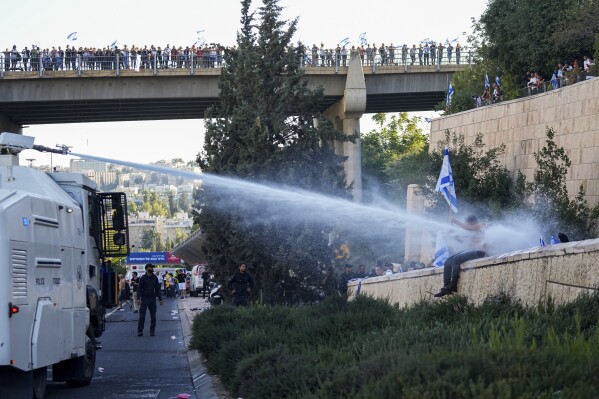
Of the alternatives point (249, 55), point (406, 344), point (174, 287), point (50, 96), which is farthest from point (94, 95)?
point (406, 344)

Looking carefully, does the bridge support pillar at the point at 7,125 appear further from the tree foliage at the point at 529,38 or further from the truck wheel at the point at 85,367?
the truck wheel at the point at 85,367

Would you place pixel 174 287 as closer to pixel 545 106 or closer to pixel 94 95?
pixel 94 95

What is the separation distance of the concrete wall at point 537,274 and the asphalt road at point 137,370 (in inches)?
157

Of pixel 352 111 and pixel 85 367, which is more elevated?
pixel 352 111

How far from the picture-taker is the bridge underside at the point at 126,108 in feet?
181

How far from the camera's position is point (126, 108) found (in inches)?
2272

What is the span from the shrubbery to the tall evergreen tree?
9524 mm

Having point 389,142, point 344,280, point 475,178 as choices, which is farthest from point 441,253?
point 389,142

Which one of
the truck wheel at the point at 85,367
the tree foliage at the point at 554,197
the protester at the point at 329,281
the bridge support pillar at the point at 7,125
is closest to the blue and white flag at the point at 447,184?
the tree foliage at the point at 554,197

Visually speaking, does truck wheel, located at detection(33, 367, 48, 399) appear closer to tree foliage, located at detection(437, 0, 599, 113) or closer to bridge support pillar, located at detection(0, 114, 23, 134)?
tree foliage, located at detection(437, 0, 599, 113)

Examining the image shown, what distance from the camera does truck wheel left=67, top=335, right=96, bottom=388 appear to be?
14656 mm

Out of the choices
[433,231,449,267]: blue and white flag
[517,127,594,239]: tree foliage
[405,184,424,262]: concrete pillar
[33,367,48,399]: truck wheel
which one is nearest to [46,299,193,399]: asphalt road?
[33,367,48,399]: truck wheel

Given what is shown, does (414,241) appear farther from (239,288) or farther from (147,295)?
(239,288)

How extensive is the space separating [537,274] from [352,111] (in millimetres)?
45244
